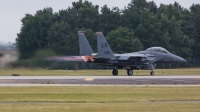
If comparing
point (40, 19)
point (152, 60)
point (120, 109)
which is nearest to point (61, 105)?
point (120, 109)

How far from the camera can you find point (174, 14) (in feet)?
358

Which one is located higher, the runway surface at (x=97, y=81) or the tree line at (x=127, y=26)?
the tree line at (x=127, y=26)

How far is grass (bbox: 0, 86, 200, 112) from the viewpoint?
21650 millimetres

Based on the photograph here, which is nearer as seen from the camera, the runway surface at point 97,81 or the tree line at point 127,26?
the runway surface at point 97,81

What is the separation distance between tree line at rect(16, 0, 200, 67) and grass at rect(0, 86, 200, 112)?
49.9m

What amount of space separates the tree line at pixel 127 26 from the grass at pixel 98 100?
1963 inches

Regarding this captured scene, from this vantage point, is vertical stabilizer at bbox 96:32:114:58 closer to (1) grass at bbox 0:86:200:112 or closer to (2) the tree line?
(1) grass at bbox 0:86:200:112

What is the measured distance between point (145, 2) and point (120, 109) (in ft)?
335

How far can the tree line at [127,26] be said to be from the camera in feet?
298

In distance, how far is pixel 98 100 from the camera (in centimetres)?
2527

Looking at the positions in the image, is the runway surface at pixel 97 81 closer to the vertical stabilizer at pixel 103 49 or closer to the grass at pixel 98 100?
the grass at pixel 98 100

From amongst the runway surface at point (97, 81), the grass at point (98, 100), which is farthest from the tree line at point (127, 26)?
the grass at point (98, 100)

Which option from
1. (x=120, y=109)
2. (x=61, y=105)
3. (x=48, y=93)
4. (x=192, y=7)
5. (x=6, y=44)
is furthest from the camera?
(x=192, y=7)

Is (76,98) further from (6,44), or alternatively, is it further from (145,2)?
(145,2)
